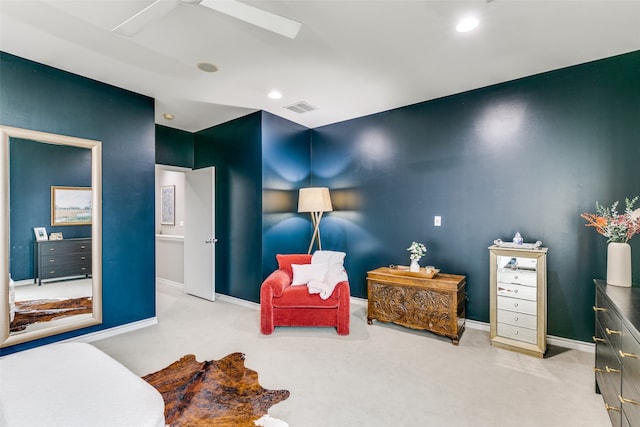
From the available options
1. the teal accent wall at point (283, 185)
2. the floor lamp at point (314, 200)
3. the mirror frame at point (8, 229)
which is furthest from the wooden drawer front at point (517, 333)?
the mirror frame at point (8, 229)

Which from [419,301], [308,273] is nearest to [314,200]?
[308,273]

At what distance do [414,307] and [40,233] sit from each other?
12.1 ft

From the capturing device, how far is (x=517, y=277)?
2.83 metres

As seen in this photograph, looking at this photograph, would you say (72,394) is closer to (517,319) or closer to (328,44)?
(328,44)

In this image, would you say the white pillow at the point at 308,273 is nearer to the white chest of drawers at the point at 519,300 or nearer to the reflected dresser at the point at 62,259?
the white chest of drawers at the point at 519,300

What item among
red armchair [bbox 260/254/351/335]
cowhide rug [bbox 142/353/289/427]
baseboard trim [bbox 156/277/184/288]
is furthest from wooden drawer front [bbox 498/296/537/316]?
baseboard trim [bbox 156/277/184/288]

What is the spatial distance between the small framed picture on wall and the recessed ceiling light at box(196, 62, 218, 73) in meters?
2.09

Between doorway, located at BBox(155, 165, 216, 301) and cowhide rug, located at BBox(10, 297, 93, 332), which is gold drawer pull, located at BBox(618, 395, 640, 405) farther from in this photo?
doorway, located at BBox(155, 165, 216, 301)

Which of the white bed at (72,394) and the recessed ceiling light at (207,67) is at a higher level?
the recessed ceiling light at (207,67)

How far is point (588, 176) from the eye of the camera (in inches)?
110

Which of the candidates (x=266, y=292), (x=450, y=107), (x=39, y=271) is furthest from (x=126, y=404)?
(x=450, y=107)

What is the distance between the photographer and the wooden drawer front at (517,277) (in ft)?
9.05

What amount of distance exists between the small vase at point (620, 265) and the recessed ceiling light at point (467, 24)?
6.15 feet

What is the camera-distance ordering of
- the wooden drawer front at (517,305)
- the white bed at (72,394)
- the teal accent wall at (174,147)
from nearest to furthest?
1. the white bed at (72,394)
2. the wooden drawer front at (517,305)
3. the teal accent wall at (174,147)
